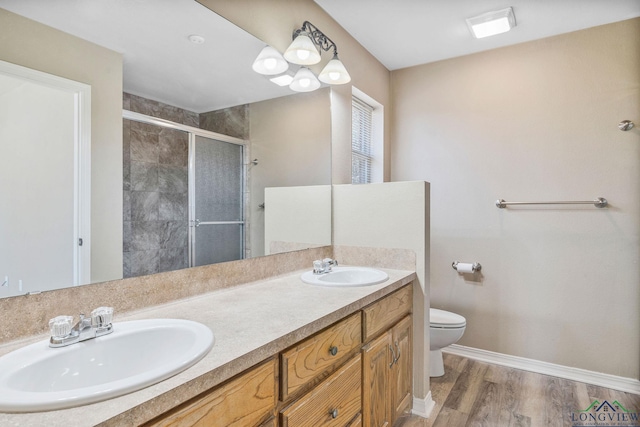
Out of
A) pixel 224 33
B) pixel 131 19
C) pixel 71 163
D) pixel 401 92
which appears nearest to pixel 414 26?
pixel 401 92

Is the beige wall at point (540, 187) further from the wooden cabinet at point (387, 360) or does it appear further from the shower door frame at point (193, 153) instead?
the shower door frame at point (193, 153)

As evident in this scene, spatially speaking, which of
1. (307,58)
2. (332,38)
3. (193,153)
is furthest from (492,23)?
(193,153)

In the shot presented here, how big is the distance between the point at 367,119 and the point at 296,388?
2.32 m

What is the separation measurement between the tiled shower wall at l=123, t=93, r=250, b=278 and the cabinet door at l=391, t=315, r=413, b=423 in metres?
1.06

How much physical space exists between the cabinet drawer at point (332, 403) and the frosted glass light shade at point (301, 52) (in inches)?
58.4

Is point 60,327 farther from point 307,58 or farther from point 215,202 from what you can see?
point 307,58

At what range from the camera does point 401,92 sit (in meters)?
2.96

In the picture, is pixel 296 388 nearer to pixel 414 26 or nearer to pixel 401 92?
pixel 414 26

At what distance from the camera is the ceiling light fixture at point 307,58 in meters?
1.74

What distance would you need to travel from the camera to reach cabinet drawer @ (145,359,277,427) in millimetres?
697

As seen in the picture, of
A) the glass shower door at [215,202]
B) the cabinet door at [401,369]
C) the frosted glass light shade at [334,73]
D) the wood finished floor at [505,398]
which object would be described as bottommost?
the wood finished floor at [505,398]

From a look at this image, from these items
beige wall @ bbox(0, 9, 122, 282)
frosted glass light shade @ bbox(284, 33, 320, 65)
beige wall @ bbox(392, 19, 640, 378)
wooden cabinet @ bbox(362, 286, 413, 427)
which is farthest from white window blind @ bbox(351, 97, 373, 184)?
beige wall @ bbox(0, 9, 122, 282)

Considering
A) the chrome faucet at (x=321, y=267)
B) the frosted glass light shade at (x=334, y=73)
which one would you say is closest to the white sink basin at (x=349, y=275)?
the chrome faucet at (x=321, y=267)

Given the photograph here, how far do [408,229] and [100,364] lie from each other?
150cm
